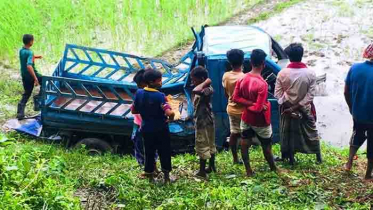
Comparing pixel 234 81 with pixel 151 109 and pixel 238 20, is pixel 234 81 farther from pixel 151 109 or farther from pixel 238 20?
pixel 238 20

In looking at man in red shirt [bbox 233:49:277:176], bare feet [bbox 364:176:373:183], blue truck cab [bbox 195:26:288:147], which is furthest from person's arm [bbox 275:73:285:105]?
bare feet [bbox 364:176:373:183]

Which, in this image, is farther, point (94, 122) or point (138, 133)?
point (94, 122)

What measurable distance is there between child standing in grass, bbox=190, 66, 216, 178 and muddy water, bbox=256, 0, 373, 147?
3.09 m

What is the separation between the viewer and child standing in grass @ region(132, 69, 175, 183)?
17.5 ft

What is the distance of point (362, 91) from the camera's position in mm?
5578

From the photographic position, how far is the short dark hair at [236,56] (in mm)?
5719

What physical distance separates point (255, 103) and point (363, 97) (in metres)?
1.14

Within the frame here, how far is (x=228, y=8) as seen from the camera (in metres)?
13.7

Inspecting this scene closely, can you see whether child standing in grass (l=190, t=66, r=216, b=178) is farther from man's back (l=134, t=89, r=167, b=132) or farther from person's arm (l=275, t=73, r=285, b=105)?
person's arm (l=275, t=73, r=285, b=105)

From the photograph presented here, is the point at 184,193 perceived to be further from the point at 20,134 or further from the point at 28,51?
the point at 28,51

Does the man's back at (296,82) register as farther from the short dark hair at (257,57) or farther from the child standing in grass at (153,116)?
the child standing in grass at (153,116)

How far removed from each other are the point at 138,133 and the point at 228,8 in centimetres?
818

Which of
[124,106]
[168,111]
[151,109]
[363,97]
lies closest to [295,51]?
[363,97]

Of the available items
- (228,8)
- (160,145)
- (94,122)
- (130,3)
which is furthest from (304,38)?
(160,145)
